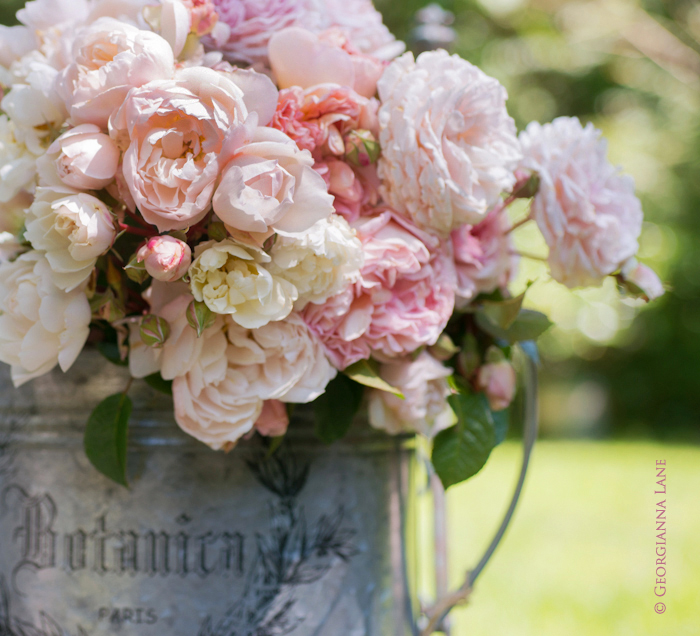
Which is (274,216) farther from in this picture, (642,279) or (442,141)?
(642,279)

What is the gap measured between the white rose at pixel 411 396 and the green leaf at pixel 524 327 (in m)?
0.07

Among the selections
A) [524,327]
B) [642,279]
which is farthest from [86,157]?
[642,279]

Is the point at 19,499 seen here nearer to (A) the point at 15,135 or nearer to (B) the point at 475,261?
(A) the point at 15,135

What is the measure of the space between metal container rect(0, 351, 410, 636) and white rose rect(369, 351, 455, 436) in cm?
7

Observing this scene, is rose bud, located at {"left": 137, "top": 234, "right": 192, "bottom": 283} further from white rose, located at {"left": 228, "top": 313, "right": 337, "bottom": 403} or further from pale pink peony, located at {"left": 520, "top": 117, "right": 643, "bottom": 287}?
pale pink peony, located at {"left": 520, "top": 117, "right": 643, "bottom": 287}

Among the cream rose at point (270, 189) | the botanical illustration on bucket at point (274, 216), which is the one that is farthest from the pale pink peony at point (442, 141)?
the cream rose at point (270, 189)

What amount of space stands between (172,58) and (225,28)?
12cm

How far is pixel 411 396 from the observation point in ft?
1.81

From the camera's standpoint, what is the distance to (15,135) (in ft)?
1.78

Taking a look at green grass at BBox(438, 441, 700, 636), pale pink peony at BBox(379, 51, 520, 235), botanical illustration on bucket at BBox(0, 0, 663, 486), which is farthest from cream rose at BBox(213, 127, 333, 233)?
green grass at BBox(438, 441, 700, 636)

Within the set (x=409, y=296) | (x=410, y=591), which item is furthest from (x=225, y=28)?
(x=410, y=591)

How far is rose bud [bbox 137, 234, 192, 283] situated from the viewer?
0.42 metres

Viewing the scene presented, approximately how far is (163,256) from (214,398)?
12 cm

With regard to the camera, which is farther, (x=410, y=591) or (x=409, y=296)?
(x=410, y=591)
